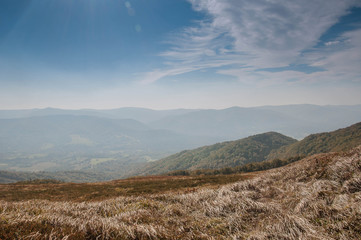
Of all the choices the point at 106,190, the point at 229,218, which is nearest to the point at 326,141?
the point at 106,190

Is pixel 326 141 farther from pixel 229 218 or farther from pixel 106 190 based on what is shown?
pixel 229 218

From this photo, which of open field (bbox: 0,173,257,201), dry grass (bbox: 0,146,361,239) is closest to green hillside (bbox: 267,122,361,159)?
open field (bbox: 0,173,257,201)

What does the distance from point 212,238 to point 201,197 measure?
18.9ft

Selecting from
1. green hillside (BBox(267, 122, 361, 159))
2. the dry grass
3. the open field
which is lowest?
green hillside (BBox(267, 122, 361, 159))

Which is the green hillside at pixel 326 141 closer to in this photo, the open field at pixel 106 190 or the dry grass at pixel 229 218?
the open field at pixel 106 190

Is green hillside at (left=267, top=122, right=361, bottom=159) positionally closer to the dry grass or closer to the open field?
the open field

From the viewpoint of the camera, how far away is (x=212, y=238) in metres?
5.60

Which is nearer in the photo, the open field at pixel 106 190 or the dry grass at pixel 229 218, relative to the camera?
the dry grass at pixel 229 218

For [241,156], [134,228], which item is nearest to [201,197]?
[134,228]

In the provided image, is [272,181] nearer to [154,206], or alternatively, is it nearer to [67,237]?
[154,206]

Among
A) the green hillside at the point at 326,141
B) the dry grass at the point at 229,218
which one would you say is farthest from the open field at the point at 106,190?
the green hillside at the point at 326,141

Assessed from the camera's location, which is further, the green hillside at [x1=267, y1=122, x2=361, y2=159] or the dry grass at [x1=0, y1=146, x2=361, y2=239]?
the green hillside at [x1=267, y1=122, x2=361, y2=159]

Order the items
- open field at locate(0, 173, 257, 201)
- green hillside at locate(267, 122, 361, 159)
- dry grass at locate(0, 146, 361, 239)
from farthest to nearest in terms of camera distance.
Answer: green hillside at locate(267, 122, 361, 159)
open field at locate(0, 173, 257, 201)
dry grass at locate(0, 146, 361, 239)

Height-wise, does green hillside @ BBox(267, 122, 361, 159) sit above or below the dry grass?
below
